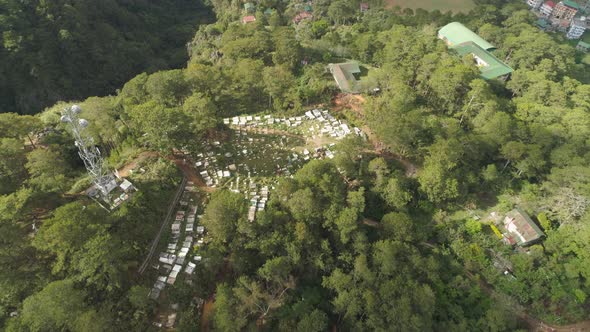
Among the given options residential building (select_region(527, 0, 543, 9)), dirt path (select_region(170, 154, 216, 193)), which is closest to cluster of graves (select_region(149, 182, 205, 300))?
dirt path (select_region(170, 154, 216, 193))

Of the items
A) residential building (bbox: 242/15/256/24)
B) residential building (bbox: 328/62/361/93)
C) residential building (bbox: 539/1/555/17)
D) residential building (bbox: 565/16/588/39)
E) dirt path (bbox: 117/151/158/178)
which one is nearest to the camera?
dirt path (bbox: 117/151/158/178)

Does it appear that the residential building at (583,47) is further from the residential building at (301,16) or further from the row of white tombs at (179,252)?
the row of white tombs at (179,252)

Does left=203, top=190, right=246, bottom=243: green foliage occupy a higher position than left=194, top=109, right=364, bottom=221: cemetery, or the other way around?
left=203, top=190, right=246, bottom=243: green foliage

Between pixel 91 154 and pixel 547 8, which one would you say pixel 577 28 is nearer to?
pixel 547 8

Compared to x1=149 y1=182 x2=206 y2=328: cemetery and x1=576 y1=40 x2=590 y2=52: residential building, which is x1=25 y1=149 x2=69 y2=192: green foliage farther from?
x1=576 y1=40 x2=590 y2=52: residential building

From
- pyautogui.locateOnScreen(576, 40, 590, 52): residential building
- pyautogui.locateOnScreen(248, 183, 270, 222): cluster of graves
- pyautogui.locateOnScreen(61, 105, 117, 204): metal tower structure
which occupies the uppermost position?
pyautogui.locateOnScreen(61, 105, 117, 204): metal tower structure

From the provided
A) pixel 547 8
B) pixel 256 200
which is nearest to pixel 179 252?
pixel 256 200

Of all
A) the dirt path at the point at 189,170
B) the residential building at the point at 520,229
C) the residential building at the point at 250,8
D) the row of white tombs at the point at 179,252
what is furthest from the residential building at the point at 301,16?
the residential building at the point at 520,229
